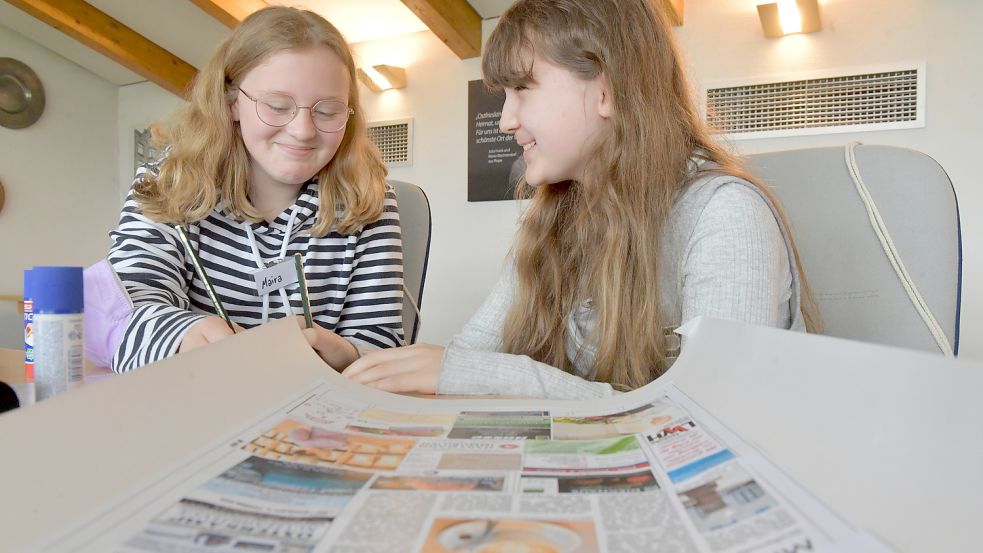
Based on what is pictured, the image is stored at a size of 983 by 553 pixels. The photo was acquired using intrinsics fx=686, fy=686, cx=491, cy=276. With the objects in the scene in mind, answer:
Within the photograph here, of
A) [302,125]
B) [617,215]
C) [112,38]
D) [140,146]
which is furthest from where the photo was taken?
[140,146]

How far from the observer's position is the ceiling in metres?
3.66

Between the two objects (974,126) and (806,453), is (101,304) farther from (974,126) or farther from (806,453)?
(974,126)

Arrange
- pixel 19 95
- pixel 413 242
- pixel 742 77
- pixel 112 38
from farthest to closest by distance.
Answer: pixel 19 95 < pixel 112 38 < pixel 742 77 < pixel 413 242

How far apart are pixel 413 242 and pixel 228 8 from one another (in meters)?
2.69

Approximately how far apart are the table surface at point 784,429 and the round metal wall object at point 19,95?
4711 millimetres

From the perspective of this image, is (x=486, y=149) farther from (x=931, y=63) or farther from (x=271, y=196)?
(x=271, y=196)

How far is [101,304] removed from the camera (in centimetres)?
73

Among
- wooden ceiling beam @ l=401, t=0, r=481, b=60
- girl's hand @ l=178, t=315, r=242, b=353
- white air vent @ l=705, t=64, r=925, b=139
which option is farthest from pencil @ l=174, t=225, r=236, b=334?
wooden ceiling beam @ l=401, t=0, r=481, b=60

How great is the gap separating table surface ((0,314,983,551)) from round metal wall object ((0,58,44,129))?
4711 mm

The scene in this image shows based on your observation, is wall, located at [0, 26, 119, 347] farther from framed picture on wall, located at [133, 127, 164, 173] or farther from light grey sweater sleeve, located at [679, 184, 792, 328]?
light grey sweater sleeve, located at [679, 184, 792, 328]

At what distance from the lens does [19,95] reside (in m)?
4.23

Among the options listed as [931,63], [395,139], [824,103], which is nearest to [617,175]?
[824,103]

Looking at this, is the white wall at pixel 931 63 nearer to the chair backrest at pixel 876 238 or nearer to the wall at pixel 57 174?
the chair backrest at pixel 876 238

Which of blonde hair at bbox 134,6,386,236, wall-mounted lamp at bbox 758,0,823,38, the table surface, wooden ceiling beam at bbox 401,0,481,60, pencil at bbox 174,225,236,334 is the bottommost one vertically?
the table surface
